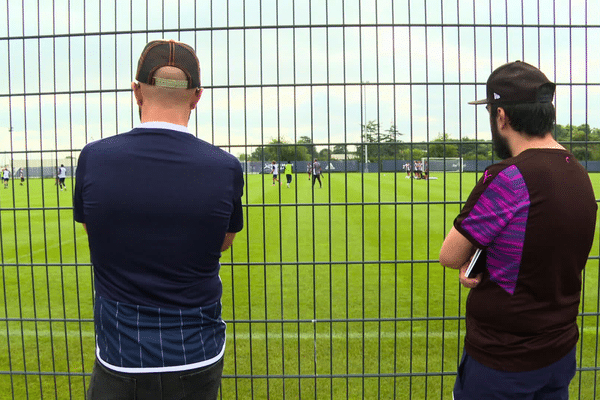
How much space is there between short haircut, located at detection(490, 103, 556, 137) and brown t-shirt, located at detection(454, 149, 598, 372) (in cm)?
11

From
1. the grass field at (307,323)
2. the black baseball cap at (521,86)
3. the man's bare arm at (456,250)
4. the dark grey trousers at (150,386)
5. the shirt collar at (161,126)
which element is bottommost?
the grass field at (307,323)

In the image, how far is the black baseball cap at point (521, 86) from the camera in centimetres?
169

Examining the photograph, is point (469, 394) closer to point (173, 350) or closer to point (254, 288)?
point (173, 350)

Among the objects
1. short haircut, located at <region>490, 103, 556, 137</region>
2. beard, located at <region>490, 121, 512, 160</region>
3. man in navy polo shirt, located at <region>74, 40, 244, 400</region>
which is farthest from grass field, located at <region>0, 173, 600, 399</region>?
man in navy polo shirt, located at <region>74, 40, 244, 400</region>

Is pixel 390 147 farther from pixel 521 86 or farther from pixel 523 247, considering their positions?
pixel 523 247

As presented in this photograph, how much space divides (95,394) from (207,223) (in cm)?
71

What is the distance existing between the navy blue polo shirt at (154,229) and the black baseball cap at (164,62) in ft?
0.49

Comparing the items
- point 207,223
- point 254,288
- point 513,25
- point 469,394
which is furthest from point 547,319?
point 254,288

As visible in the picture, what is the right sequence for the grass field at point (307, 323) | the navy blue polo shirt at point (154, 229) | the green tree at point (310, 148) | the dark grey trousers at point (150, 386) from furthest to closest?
the grass field at point (307, 323) → the green tree at point (310, 148) → the dark grey trousers at point (150, 386) → the navy blue polo shirt at point (154, 229)

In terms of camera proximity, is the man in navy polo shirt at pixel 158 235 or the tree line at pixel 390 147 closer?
the man in navy polo shirt at pixel 158 235

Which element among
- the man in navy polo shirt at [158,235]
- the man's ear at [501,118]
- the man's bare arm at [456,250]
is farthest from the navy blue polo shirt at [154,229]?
the man's ear at [501,118]

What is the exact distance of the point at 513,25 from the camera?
9.73 ft

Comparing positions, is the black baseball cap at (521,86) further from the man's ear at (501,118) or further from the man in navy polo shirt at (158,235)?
the man in navy polo shirt at (158,235)

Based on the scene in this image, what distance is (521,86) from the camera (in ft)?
5.55
